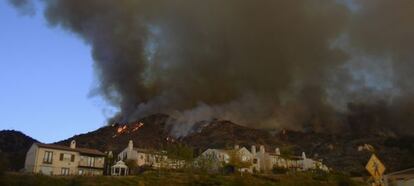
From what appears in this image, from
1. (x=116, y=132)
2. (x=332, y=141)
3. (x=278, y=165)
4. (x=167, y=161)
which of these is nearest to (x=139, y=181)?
(x=167, y=161)

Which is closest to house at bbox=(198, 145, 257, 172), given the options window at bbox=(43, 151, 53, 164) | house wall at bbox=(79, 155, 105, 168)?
house wall at bbox=(79, 155, 105, 168)

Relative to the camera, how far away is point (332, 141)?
19188 cm

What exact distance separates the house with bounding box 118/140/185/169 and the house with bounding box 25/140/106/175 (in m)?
7.87

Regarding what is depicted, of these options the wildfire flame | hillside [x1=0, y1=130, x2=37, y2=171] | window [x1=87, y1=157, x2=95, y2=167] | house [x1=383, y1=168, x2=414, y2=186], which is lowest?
house [x1=383, y1=168, x2=414, y2=186]

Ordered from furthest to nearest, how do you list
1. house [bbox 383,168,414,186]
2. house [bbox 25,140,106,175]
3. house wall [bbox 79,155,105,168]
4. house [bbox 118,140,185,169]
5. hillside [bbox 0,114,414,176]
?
hillside [bbox 0,114,414,176] < house wall [bbox 79,155,105,168] < house [bbox 118,140,185,169] < house [bbox 25,140,106,175] < house [bbox 383,168,414,186]

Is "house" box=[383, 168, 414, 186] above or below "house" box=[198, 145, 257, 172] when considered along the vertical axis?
below

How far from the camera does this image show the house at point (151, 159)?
77875 millimetres

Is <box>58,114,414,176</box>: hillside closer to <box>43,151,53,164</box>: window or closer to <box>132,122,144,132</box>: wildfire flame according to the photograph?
<box>132,122,144,132</box>: wildfire flame

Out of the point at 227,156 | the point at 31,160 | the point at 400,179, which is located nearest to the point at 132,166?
the point at 31,160

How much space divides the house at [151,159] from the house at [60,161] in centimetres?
787

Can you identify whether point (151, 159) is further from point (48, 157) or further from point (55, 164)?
point (48, 157)

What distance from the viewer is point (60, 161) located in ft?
250

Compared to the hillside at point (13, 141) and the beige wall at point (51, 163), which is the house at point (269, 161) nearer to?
the beige wall at point (51, 163)

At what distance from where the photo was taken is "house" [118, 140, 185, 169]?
77875 millimetres
